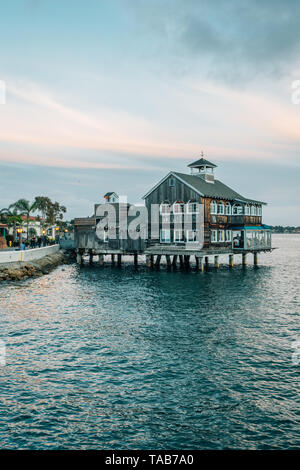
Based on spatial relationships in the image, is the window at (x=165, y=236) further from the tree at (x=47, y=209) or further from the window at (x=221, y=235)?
the tree at (x=47, y=209)

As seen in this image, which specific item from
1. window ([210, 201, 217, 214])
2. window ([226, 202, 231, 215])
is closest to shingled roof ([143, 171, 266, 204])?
window ([210, 201, 217, 214])

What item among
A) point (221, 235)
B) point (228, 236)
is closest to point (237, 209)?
point (228, 236)

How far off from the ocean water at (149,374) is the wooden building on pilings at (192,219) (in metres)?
18.7

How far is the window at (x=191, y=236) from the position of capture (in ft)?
155

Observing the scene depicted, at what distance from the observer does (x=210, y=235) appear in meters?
48.3

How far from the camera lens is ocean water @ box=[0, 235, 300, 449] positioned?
10.6 m

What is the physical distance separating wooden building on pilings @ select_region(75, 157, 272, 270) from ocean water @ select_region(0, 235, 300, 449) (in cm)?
1871

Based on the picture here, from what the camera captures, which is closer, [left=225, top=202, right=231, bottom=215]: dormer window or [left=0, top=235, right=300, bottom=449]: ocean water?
[left=0, top=235, right=300, bottom=449]: ocean water

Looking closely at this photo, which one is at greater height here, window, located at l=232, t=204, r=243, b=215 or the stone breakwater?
window, located at l=232, t=204, r=243, b=215

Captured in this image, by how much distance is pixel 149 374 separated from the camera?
579 inches

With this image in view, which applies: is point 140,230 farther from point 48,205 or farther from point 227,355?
point 48,205

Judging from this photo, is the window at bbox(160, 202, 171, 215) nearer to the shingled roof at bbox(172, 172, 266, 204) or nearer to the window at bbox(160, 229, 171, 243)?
the window at bbox(160, 229, 171, 243)

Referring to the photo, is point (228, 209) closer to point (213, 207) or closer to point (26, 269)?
point (213, 207)

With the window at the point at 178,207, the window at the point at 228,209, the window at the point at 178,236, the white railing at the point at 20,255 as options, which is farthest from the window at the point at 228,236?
the white railing at the point at 20,255
